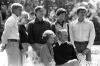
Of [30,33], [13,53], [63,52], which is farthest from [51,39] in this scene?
[30,33]

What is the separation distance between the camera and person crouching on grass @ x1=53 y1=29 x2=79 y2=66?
730cm

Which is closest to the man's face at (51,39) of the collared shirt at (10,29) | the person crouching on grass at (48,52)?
the person crouching on grass at (48,52)

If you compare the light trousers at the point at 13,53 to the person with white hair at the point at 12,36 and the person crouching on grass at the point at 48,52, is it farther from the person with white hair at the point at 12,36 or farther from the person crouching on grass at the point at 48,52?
the person crouching on grass at the point at 48,52

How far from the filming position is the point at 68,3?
34.1 meters

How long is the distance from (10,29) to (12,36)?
180 millimetres

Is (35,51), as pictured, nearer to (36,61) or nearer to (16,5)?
(36,61)

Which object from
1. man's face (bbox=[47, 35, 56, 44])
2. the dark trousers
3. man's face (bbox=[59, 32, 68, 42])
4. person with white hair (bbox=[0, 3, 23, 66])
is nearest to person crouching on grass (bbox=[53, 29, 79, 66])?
man's face (bbox=[59, 32, 68, 42])

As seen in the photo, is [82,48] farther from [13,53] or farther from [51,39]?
[13,53]

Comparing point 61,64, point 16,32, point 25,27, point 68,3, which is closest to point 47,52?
point 61,64

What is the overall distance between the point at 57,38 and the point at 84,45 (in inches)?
33.9

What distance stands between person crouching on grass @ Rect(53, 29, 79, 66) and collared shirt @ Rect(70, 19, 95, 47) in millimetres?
724

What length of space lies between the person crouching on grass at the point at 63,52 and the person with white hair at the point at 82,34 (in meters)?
0.70

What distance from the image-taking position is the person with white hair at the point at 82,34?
805cm

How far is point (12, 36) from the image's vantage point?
313 inches
